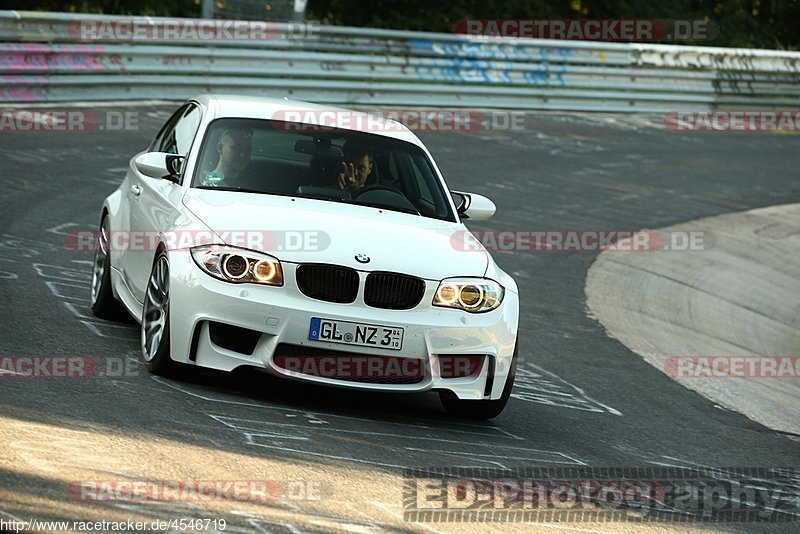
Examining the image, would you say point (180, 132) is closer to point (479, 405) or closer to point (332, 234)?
point (332, 234)

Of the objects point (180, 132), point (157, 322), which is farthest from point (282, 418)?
point (180, 132)

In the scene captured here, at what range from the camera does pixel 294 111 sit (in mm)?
8688

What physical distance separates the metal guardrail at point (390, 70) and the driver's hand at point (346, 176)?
11.0 m

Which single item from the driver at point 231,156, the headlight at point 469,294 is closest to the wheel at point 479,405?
the headlight at point 469,294

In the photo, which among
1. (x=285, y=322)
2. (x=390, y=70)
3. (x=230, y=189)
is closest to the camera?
(x=285, y=322)

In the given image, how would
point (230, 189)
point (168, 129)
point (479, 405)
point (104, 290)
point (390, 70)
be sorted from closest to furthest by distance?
point (479, 405)
point (230, 189)
point (104, 290)
point (168, 129)
point (390, 70)

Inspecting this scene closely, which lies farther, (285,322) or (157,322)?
(157,322)

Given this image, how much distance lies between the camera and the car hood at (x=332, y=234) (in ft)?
23.5

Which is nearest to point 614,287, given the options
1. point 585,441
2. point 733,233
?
point 733,233

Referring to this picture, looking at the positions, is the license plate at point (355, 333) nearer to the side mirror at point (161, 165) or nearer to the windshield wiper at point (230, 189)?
the windshield wiper at point (230, 189)

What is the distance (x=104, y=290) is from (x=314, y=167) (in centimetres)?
164

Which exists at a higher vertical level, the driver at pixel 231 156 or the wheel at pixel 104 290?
the driver at pixel 231 156

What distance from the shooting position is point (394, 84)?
24375 millimetres

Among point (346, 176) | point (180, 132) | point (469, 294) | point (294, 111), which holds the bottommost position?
point (469, 294)
